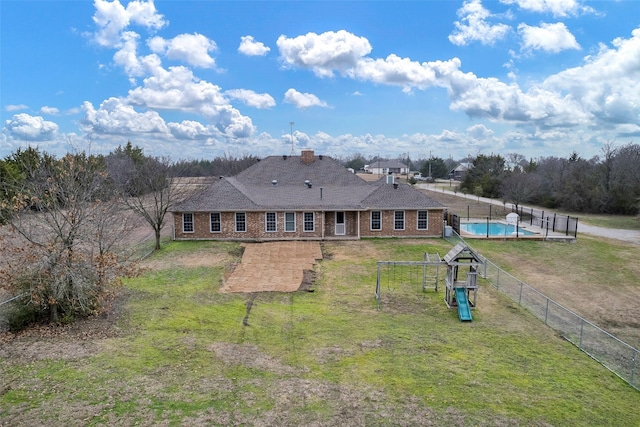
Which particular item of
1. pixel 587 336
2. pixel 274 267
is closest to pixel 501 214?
pixel 274 267

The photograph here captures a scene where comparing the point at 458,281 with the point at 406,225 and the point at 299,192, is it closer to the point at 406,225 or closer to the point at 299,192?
the point at 406,225

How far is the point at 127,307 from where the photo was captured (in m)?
13.6

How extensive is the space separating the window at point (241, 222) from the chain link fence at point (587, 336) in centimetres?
1592

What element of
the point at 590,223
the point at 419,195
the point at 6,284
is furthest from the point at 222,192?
the point at 590,223

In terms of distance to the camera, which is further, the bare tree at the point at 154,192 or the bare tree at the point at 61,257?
the bare tree at the point at 154,192

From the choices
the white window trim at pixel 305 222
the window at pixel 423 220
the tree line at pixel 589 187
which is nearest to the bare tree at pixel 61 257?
the white window trim at pixel 305 222

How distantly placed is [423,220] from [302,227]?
26.1 ft

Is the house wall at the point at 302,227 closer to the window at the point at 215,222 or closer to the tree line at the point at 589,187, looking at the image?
the window at the point at 215,222

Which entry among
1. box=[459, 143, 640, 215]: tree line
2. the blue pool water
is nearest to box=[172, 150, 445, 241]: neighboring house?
the blue pool water

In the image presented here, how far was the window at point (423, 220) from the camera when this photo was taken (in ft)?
93.4

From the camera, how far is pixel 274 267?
69.0ft

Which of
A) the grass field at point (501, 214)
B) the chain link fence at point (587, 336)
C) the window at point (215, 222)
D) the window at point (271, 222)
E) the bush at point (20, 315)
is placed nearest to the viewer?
the chain link fence at point (587, 336)

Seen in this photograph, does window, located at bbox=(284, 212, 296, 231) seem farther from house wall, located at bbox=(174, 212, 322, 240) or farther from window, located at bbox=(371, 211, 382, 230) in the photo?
window, located at bbox=(371, 211, 382, 230)

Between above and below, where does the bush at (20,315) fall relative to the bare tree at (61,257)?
below
